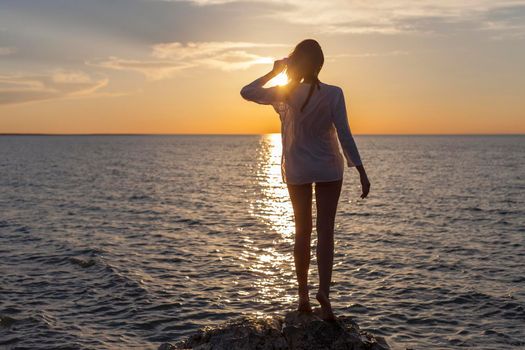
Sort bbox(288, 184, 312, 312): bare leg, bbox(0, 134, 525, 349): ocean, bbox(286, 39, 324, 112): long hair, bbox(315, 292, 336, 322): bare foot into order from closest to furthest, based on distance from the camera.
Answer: bbox(286, 39, 324, 112): long hair < bbox(288, 184, 312, 312): bare leg < bbox(315, 292, 336, 322): bare foot < bbox(0, 134, 525, 349): ocean

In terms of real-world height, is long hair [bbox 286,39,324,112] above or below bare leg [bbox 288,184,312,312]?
above

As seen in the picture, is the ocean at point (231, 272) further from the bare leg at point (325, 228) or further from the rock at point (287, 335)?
the bare leg at point (325, 228)

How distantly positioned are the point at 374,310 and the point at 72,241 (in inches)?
529

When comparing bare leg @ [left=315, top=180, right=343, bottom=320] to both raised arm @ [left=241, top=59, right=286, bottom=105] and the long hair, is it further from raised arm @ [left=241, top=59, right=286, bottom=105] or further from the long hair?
raised arm @ [left=241, top=59, right=286, bottom=105]

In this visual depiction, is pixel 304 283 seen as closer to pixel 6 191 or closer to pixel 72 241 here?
pixel 72 241

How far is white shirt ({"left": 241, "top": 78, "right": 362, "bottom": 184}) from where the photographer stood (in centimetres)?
647

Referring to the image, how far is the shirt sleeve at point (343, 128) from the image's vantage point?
21.2 feet

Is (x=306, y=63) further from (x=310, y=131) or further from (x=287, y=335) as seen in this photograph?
(x=287, y=335)

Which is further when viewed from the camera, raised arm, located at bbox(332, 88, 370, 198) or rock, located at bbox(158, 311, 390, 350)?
rock, located at bbox(158, 311, 390, 350)

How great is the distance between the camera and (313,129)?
661cm

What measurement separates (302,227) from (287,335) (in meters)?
1.39

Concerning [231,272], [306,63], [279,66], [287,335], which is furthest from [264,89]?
[231,272]

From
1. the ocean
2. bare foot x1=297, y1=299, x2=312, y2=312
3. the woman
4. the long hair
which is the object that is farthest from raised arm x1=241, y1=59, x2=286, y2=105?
the ocean

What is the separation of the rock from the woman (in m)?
1.05
